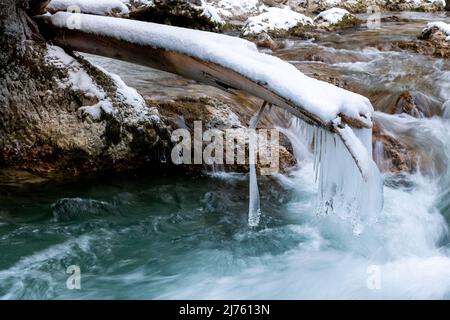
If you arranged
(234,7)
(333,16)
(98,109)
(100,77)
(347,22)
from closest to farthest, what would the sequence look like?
1. (98,109)
2. (100,77)
3. (347,22)
4. (333,16)
5. (234,7)

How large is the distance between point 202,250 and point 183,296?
686 mm

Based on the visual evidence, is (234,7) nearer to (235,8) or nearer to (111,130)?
(235,8)

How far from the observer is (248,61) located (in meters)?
4.08

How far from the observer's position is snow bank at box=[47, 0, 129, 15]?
19.0 feet

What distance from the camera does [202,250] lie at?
479 centimetres

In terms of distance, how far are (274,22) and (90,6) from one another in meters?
9.50

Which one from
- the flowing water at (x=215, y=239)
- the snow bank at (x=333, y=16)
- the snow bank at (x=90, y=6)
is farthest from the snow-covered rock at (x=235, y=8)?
the flowing water at (x=215, y=239)

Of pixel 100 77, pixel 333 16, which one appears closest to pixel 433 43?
pixel 333 16

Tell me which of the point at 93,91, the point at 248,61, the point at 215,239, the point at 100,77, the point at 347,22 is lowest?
the point at 215,239

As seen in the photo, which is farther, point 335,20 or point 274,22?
point 335,20

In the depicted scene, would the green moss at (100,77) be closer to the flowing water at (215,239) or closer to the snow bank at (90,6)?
the snow bank at (90,6)

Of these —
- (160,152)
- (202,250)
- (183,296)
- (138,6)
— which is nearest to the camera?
(183,296)

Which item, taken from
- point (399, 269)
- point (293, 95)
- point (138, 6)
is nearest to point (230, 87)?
point (293, 95)
